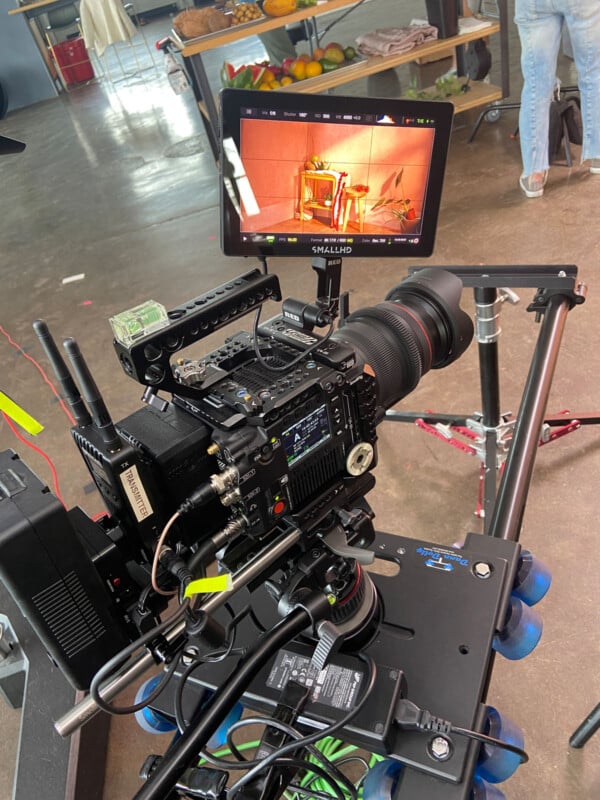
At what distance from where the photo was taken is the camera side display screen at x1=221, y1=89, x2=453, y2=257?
0.99 metres

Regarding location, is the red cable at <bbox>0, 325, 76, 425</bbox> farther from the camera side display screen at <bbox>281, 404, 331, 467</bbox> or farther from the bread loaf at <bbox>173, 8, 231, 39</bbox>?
the camera side display screen at <bbox>281, 404, 331, 467</bbox>

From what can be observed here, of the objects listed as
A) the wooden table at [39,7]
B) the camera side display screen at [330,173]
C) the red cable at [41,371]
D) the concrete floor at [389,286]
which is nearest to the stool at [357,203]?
the camera side display screen at [330,173]

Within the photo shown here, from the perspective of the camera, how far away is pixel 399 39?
3514mm

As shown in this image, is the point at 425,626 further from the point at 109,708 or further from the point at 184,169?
the point at 184,169

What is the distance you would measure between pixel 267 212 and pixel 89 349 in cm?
202

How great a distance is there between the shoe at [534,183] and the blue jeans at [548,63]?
0.10 feet

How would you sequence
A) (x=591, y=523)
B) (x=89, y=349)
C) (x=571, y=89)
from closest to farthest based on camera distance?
(x=591, y=523)
(x=89, y=349)
(x=571, y=89)

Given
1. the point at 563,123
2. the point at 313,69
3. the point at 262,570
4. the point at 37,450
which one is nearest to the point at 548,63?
the point at 563,123

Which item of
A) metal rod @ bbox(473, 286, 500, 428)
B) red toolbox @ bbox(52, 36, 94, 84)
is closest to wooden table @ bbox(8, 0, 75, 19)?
red toolbox @ bbox(52, 36, 94, 84)

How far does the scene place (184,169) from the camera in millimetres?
4355

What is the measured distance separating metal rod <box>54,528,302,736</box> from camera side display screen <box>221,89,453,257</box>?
0.51 meters

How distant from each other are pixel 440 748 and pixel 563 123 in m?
3.15

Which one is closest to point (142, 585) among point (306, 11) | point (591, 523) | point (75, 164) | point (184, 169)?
point (591, 523)

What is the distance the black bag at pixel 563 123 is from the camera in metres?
3.11
